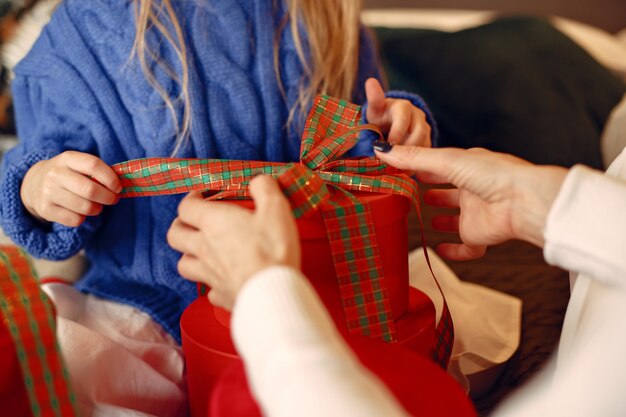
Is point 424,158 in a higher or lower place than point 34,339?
higher

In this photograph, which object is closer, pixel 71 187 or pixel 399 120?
pixel 71 187

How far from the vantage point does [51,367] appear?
0.54 meters

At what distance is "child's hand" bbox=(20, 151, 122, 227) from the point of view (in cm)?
70

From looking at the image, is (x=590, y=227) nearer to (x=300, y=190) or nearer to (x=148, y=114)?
(x=300, y=190)

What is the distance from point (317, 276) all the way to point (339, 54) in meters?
0.50

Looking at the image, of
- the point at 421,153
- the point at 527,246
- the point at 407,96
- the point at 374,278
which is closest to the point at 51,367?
the point at 374,278

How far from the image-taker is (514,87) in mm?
1456

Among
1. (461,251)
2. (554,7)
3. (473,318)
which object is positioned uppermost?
(554,7)

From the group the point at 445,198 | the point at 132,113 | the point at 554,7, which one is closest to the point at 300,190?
the point at 445,198

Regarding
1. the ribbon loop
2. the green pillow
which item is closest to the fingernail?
the ribbon loop

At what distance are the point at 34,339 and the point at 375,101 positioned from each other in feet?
1.79

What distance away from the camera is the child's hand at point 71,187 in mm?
697

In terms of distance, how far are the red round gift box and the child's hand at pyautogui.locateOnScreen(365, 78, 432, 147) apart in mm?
185

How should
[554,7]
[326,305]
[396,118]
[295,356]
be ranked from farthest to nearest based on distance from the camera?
[554,7], [396,118], [326,305], [295,356]
